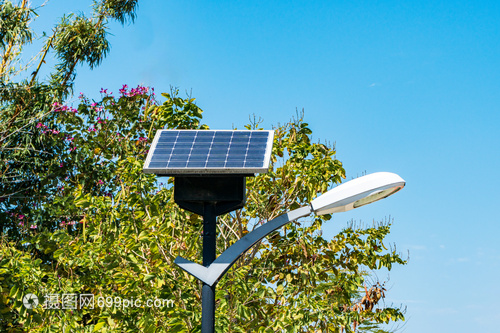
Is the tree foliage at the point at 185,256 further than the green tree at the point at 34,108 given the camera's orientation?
No

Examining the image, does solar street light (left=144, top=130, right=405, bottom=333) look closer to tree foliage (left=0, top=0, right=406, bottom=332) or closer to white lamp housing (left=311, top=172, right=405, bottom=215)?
white lamp housing (left=311, top=172, right=405, bottom=215)

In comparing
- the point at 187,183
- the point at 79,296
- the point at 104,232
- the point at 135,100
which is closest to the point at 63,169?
the point at 135,100

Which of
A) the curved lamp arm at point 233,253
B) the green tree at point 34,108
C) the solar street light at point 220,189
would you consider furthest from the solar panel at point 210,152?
the green tree at point 34,108

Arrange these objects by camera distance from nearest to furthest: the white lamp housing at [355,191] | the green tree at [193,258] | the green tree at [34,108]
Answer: the white lamp housing at [355,191] → the green tree at [193,258] → the green tree at [34,108]

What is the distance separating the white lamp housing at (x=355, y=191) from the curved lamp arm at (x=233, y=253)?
0.51 ft

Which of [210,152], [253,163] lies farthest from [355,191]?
[210,152]

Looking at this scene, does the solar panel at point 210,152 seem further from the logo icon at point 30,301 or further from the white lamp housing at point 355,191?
the logo icon at point 30,301

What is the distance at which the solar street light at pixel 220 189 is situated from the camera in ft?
16.8

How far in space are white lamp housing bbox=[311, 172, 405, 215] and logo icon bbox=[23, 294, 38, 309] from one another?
17.8 feet

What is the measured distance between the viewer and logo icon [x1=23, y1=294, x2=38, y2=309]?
28.2ft

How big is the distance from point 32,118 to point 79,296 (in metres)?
5.85

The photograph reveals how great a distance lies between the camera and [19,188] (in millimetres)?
14859

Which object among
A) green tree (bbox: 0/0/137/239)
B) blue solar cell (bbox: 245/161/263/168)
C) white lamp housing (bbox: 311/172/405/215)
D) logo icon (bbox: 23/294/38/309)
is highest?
green tree (bbox: 0/0/137/239)

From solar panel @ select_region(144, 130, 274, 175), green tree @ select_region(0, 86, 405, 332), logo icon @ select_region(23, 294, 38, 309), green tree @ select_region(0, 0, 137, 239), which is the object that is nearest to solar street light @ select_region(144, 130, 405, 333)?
solar panel @ select_region(144, 130, 274, 175)
